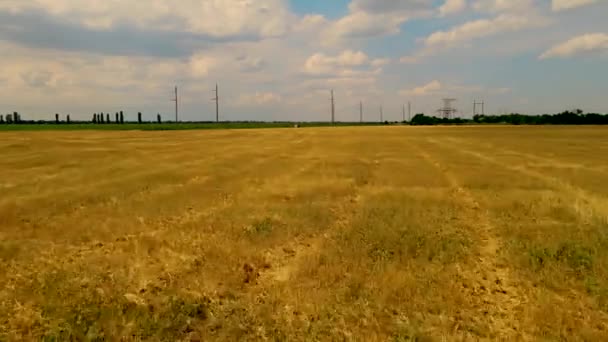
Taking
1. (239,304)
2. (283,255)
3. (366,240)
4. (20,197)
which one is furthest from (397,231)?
(20,197)

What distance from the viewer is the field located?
7.57 metres

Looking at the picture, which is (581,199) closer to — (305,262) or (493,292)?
(493,292)

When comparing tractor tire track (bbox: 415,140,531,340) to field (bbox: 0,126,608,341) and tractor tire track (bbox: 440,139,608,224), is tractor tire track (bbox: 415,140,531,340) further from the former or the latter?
tractor tire track (bbox: 440,139,608,224)

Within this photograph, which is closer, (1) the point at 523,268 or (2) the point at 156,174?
(1) the point at 523,268

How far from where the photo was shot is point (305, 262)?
1065 cm

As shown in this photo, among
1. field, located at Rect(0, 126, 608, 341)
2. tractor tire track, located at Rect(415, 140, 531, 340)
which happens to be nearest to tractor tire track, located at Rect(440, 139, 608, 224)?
field, located at Rect(0, 126, 608, 341)

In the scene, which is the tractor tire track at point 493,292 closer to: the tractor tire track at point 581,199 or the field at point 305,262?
the field at point 305,262

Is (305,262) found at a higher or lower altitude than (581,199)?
lower

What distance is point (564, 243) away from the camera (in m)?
11.8

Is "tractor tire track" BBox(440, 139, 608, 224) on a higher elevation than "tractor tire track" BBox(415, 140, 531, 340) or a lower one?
higher

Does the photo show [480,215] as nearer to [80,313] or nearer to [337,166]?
[80,313]

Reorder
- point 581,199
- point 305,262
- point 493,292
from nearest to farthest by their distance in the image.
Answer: point 493,292 < point 305,262 < point 581,199

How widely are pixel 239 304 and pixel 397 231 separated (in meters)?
5.91

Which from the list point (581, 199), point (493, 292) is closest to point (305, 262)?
point (493, 292)
